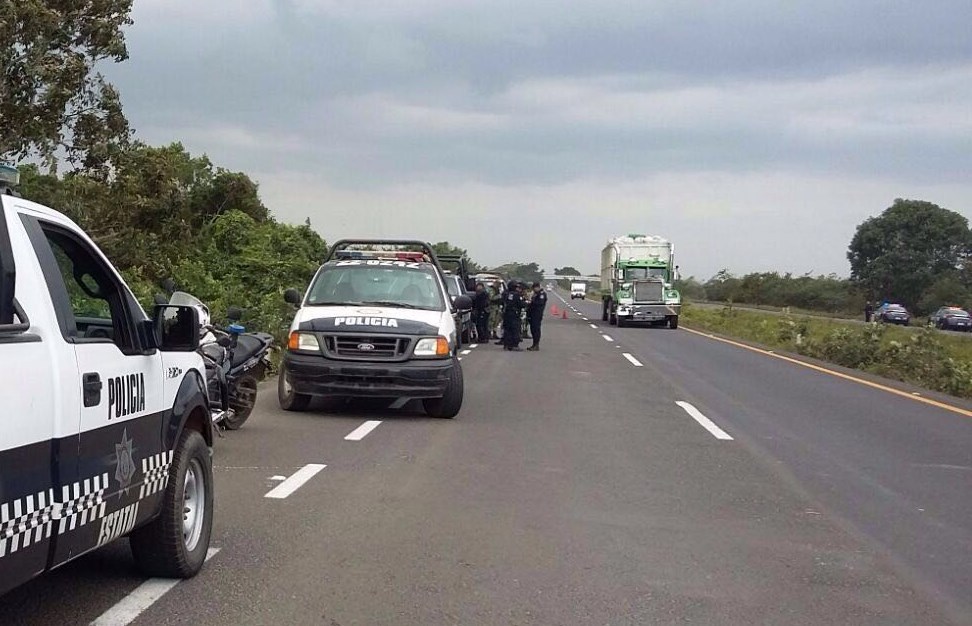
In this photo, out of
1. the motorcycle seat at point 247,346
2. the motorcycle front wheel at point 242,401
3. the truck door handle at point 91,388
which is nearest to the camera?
the truck door handle at point 91,388

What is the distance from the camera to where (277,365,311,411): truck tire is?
12492 millimetres

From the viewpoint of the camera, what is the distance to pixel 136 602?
512 cm

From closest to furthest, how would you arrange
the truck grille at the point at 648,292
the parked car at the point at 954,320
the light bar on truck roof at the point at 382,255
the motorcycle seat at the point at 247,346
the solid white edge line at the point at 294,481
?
1. the solid white edge line at the point at 294,481
2. the motorcycle seat at the point at 247,346
3. the light bar on truck roof at the point at 382,255
4. the truck grille at the point at 648,292
5. the parked car at the point at 954,320

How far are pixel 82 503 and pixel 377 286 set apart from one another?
29.7 feet

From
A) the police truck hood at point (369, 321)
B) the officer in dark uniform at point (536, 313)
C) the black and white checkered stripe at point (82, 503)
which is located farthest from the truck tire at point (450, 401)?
the officer in dark uniform at point (536, 313)

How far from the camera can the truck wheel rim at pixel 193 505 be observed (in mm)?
5629

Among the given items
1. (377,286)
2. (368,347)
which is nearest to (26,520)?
(368,347)

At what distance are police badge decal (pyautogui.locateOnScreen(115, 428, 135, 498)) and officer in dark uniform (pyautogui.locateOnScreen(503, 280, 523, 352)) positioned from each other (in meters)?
21.7

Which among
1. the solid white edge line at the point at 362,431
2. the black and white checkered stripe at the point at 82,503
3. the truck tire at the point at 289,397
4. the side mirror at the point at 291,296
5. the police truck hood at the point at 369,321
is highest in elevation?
the side mirror at the point at 291,296

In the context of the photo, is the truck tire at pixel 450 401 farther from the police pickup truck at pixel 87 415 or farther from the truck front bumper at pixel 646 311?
the truck front bumper at pixel 646 311

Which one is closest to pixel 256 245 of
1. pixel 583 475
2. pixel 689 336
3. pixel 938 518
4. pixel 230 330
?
pixel 689 336

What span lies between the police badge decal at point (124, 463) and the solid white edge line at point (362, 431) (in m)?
5.99

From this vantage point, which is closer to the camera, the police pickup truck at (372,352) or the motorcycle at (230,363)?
the motorcycle at (230,363)

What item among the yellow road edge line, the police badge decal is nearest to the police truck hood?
the police badge decal
